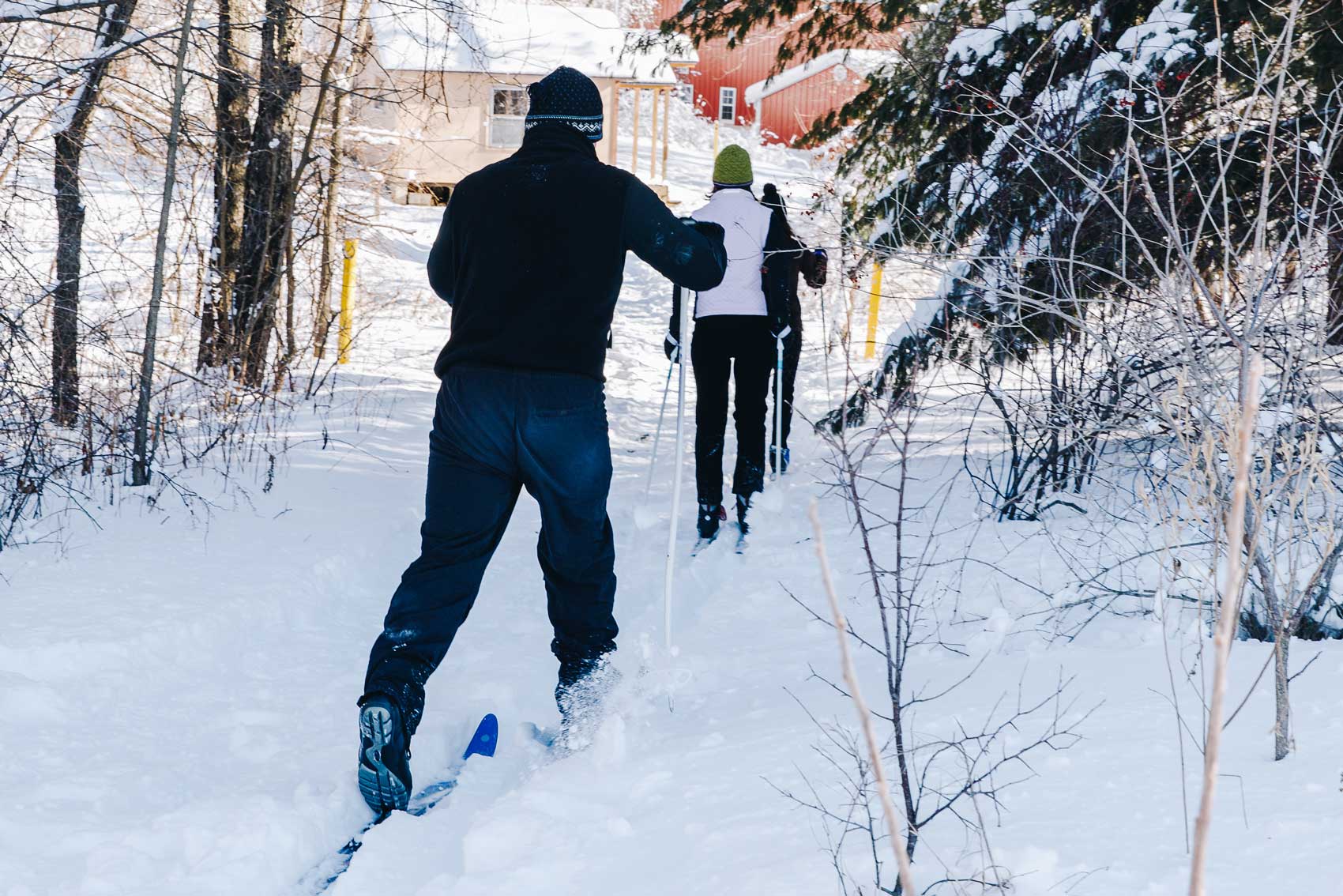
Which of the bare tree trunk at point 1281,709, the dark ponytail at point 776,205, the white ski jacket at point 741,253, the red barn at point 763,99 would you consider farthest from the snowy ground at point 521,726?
the red barn at point 763,99

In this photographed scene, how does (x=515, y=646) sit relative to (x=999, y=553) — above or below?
below

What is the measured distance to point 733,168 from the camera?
592 cm

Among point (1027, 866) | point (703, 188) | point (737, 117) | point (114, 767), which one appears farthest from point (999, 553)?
point (737, 117)

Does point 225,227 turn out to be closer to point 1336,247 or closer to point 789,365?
point 789,365

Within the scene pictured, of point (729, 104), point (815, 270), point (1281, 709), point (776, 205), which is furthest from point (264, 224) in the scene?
point (729, 104)

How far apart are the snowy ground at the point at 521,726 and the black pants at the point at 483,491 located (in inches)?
15.8

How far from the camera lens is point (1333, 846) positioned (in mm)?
2107

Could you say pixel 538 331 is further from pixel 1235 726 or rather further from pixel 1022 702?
pixel 1235 726

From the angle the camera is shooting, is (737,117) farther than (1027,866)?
Yes

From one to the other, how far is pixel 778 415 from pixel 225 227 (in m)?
4.86

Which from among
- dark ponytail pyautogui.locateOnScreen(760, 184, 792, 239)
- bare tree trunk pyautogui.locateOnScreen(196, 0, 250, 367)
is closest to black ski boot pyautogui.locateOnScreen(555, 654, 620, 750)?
dark ponytail pyautogui.locateOnScreen(760, 184, 792, 239)

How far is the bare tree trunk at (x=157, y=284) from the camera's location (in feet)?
18.4

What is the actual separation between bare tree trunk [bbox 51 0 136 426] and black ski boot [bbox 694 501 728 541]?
9.96ft

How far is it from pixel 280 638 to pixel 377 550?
3.94ft
